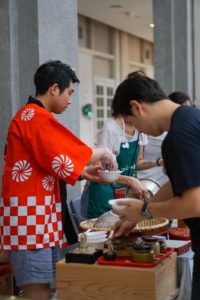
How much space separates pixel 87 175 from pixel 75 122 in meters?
1.36

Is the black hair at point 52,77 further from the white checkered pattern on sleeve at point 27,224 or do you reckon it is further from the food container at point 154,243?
the food container at point 154,243

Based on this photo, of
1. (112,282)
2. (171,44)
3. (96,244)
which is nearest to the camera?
(112,282)

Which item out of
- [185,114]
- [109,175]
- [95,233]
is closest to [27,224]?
[95,233]

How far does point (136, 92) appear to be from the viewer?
177 cm

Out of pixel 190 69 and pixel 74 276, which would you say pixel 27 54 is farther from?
pixel 190 69

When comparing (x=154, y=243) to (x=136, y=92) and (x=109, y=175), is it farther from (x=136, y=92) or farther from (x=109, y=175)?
(x=136, y=92)

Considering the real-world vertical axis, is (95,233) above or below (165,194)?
below

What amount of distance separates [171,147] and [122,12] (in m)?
7.80

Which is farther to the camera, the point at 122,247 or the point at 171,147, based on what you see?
the point at 122,247

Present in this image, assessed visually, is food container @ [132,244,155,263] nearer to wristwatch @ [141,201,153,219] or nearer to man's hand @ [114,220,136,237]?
man's hand @ [114,220,136,237]

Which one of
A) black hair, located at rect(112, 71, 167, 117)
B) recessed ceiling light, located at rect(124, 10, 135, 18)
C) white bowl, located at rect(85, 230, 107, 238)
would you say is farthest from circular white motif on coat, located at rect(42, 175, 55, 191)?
recessed ceiling light, located at rect(124, 10, 135, 18)

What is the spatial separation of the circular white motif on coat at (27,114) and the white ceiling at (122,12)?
20.0 feet

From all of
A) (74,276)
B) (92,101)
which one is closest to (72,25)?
(74,276)

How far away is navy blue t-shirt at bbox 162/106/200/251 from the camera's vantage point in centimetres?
152
